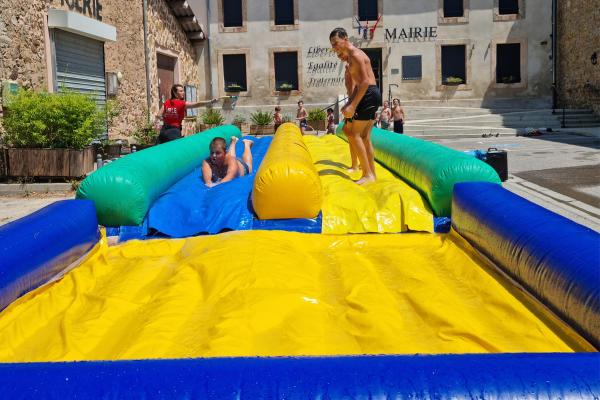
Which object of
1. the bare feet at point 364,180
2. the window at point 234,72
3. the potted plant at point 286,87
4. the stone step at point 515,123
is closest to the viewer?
the bare feet at point 364,180

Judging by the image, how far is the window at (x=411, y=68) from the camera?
2008 cm

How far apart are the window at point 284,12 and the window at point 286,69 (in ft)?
4.25

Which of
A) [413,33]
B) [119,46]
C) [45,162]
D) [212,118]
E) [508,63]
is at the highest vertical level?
[413,33]

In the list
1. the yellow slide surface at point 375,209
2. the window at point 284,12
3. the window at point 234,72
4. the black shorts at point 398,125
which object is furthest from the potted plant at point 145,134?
the window at point 284,12

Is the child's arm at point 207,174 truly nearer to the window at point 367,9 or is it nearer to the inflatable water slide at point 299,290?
the inflatable water slide at point 299,290

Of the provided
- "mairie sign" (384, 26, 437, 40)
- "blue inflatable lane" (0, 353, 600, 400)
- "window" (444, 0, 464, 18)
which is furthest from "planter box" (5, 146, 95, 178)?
"window" (444, 0, 464, 18)

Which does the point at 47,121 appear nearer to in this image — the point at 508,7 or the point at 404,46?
the point at 404,46

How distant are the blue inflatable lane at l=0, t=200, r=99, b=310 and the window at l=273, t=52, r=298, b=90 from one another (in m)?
17.5

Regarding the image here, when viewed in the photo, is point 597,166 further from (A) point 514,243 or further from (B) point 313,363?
(B) point 313,363

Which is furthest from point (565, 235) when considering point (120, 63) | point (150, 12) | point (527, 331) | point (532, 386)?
point (150, 12)

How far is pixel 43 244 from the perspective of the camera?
3.19 metres

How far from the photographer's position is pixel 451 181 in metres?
4.29

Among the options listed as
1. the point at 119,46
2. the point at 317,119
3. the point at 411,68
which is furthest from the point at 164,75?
the point at 411,68

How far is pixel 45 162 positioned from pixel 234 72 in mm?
14064
